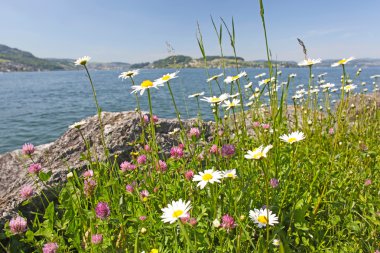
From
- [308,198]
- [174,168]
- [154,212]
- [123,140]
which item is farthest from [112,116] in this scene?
[308,198]

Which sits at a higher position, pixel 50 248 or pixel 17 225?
pixel 17 225

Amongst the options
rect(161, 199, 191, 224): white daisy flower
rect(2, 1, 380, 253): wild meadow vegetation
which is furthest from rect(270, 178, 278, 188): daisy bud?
rect(161, 199, 191, 224): white daisy flower

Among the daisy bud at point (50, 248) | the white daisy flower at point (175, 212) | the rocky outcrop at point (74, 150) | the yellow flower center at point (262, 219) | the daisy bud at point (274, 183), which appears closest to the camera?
the white daisy flower at point (175, 212)

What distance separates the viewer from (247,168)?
2.78 meters

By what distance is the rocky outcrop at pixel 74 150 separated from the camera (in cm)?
339

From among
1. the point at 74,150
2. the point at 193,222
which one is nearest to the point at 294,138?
the point at 193,222

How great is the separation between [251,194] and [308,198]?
515 mm

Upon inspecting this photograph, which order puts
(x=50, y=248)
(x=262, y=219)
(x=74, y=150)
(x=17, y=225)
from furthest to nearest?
(x=74, y=150) < (x=17, y=225) < (x=50, y=248) < (x=262, y=219)

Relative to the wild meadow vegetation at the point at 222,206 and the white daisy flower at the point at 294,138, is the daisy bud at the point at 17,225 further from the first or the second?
the white daisy flower at the point at 294,138

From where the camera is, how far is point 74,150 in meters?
4.01

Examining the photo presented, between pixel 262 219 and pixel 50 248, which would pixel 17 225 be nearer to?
pixel 50 248

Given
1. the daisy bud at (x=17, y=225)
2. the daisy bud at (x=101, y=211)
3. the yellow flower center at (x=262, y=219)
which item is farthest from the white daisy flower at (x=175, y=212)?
the daisy bud at (x=17, y=225)

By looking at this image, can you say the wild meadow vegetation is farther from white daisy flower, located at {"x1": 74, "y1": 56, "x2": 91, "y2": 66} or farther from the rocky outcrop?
the rocky outcrop

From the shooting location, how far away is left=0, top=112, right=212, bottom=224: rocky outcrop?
3.39 m
